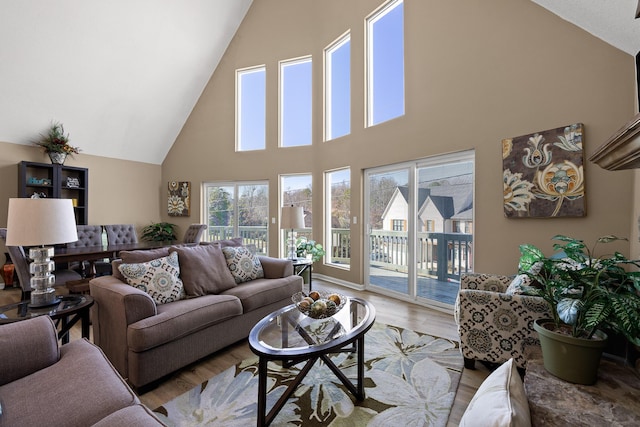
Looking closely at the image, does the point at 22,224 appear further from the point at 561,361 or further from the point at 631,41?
the point at 631,41

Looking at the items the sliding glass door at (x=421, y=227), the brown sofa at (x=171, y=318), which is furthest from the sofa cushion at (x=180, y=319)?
the sliding glass door at (x=421, y=227)

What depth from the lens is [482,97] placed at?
3082 mm

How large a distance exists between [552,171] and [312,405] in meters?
2.85

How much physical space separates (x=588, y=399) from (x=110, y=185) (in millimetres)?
7573

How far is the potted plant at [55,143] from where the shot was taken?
4.92 m

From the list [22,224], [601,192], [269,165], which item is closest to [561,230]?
[601,192]

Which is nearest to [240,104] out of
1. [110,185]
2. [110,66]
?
[110,66]

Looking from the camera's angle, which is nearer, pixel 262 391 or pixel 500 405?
pixel 500 405

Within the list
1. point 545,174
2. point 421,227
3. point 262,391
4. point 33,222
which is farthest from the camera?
point 421,227

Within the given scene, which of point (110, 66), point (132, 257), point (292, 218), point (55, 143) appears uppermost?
point (110, 66)

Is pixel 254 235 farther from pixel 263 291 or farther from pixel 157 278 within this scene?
pixel 157 278

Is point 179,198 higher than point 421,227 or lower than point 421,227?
higher

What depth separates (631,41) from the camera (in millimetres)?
2066

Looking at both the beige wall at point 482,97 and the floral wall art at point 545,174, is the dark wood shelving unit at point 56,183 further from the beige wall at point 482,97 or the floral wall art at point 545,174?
the floral wall art at point 545,174
